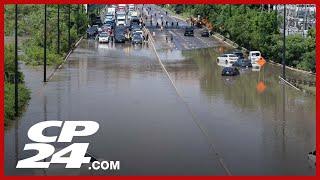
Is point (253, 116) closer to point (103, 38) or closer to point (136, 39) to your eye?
point (136, 39)

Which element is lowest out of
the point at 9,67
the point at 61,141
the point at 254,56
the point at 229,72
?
the point at 61,141

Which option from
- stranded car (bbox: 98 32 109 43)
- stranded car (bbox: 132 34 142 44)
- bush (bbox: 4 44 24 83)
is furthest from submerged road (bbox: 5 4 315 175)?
stranded car (bbox: 98 32 109 43)

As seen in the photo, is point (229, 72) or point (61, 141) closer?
point (61, 141)

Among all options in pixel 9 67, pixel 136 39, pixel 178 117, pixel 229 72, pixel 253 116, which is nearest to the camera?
pixel 178 117

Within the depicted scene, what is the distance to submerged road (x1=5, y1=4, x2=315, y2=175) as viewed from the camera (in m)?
20.5

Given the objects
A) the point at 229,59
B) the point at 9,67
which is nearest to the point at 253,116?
the point at 9,67

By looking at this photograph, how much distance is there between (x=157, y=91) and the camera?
36250mm

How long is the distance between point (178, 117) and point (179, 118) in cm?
24

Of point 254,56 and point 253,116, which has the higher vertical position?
point 254,56

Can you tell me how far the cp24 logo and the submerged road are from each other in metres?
0.40

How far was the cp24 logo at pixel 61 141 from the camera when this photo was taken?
20.2 meters

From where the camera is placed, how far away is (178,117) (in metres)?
28.4

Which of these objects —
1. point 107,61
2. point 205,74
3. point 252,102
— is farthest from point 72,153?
point 107,61

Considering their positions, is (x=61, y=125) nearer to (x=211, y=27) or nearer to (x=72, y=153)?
(x=72, y=153)
